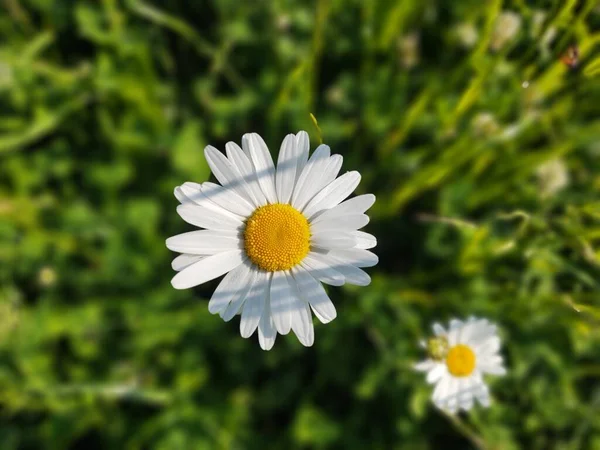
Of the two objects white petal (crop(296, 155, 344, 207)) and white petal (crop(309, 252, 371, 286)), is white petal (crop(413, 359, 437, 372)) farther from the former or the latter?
white petal (crop(296, 155, 344, 207))

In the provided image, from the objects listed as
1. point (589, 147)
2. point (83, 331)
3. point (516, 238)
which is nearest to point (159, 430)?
point (83, 331)

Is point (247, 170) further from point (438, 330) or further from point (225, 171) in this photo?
point (438, 330)

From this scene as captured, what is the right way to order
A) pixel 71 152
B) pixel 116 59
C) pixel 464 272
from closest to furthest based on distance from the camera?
pixel 464 272 < pixel 116 59 < pixel 71 152

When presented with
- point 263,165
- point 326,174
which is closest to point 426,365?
point 326,174

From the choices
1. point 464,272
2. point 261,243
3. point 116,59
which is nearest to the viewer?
point 261,243

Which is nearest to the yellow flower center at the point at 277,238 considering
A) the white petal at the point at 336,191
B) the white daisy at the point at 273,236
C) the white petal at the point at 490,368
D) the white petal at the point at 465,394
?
the white daisy at the point at 273,236

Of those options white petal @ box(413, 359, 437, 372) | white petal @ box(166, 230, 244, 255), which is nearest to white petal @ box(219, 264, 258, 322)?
white petal @ box(166, 230, 244, 255)

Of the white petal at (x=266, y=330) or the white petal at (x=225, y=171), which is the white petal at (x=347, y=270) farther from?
the white petal at (x=225, y=171)

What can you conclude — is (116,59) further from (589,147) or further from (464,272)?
(589,147)
